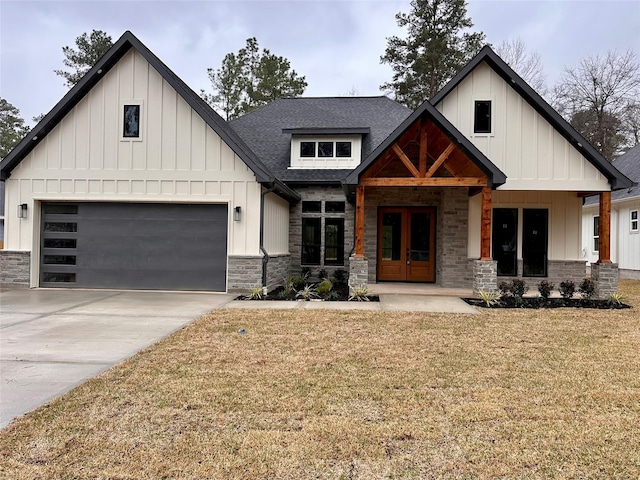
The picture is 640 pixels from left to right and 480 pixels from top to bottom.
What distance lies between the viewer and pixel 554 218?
40.7ft

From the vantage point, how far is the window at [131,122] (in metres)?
11.0

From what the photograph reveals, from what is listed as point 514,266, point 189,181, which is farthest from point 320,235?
point 514,266

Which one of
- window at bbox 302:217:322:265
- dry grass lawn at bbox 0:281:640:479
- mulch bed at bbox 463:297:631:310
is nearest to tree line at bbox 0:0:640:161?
window at bbox 302:217:322:265

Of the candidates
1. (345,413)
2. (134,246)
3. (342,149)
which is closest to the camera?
(345,413)

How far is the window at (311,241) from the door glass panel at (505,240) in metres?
5.68

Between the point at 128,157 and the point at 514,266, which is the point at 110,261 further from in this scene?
the point at 514,266

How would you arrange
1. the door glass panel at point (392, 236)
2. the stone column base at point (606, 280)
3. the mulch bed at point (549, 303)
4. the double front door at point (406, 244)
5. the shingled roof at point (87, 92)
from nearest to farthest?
1. the mulch bed at point (549, 303)
2. the stone column base at point (606, 280)
3. the shingled roof at point (87, 92)
4. the double front door at point (406, 244)
5. the door glass panel at point (392, 236)

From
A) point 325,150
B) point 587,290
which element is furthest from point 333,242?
point 587,290

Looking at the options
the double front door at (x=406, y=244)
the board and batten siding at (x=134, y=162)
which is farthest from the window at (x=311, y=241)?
the board and batten siding at (x=134, y=162)

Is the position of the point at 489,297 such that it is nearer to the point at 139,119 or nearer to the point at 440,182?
the point at 440,182

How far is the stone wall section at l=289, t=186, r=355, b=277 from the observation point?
1410 centimetres

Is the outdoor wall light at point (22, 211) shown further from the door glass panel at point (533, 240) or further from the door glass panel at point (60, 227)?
the door glass panel at point (533, 240)

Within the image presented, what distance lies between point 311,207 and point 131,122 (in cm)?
618

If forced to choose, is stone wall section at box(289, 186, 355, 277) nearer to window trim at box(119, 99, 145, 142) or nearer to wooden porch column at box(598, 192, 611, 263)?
window trim at box(119, 99, 145, 142)
